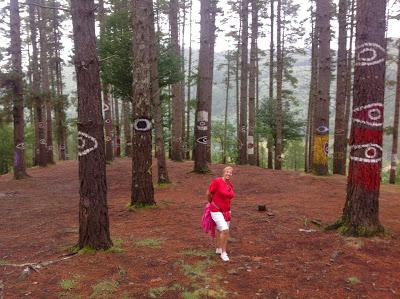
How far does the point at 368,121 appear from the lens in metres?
7.05

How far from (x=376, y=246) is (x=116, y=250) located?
14.6 ft

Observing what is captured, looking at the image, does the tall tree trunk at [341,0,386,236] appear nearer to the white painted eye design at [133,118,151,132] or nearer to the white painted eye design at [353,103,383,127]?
the white painted eye design at [353,103,383,127]

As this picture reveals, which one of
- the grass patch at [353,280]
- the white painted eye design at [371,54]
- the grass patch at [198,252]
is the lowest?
the grass patch at [198,252]

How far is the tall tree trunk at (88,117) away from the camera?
6.25 m

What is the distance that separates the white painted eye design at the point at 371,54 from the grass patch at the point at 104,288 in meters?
5.78

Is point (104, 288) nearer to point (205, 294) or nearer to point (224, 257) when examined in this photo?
point (205, 294)

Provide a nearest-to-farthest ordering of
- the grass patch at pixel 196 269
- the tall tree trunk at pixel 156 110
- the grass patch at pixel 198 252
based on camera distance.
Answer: the grass patch at pixel 196 269
the grass patch at pixel 198 252
the tall tree trunk at pixel 156 110

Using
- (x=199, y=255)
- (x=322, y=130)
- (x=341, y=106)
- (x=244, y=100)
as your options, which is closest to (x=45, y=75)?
(x=244, y=100)

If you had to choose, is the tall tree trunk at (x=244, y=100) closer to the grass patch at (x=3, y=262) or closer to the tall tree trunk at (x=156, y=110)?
the tall tree trunk at (x=156, y=110)

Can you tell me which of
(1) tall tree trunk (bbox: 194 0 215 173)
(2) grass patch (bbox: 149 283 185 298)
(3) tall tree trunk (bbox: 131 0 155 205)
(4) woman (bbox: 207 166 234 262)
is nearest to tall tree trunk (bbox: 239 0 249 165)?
(1) tall tree trunk (bbox: 194 0 215 173)

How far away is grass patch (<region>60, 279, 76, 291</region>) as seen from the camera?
518cm

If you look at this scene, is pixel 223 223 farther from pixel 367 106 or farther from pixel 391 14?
pixel 391 14

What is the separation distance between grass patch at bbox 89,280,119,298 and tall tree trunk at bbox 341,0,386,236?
14.2 ft

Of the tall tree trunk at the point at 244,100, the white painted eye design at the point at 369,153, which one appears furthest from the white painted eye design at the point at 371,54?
the tall tree trunk at the point at 244,100
